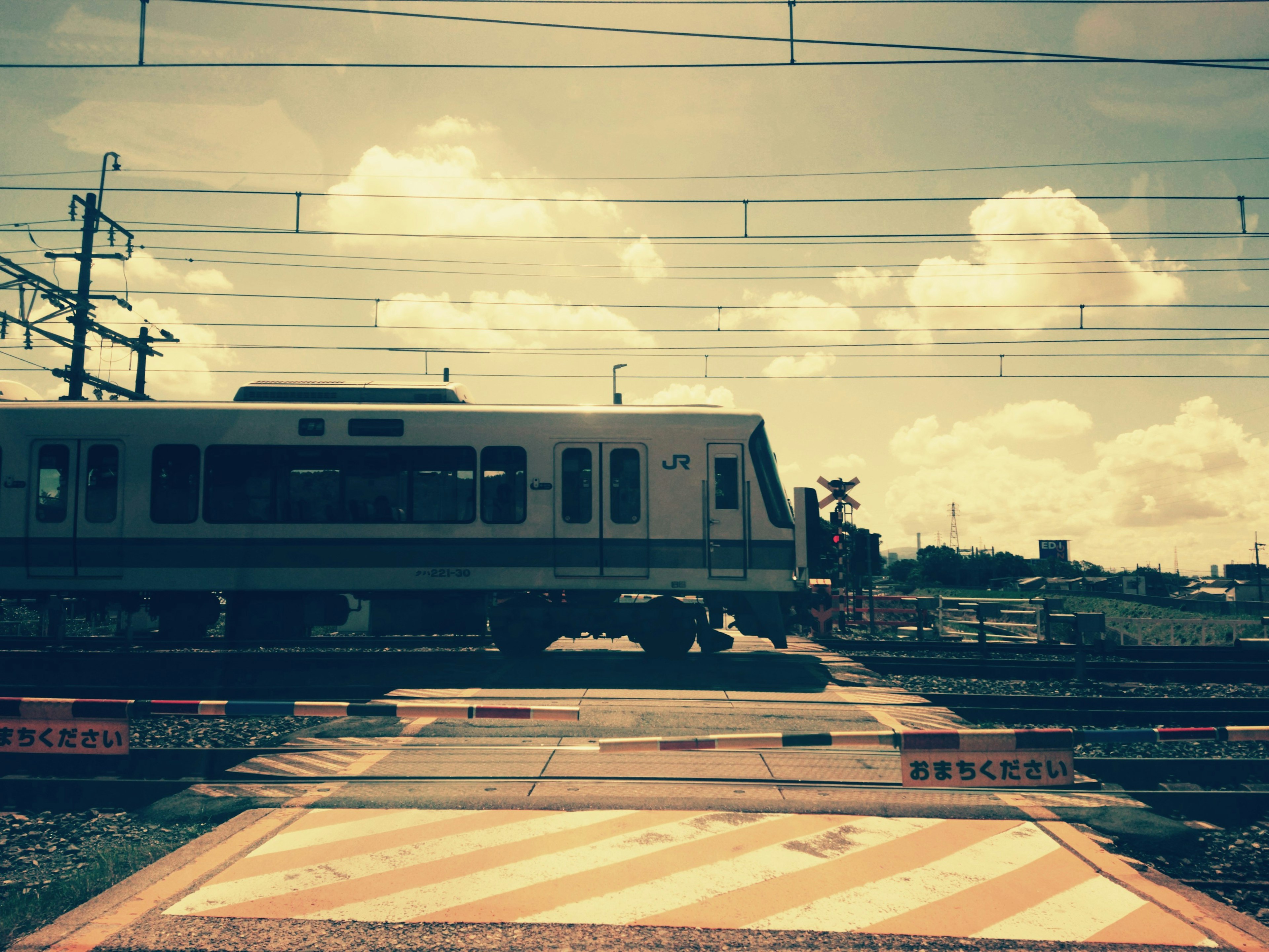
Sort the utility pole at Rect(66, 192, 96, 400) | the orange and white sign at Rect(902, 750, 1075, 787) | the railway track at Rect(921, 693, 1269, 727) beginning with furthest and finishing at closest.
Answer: the utility pole at Rect(66, 192, 96, 400)
the railway track at Rect(921, 693, 1269, 727)
the orange and white sign at Rect(902, 750, 1075, 787)

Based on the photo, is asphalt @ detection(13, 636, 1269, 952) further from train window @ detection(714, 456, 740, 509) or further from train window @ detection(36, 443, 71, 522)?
train window @ detection(36, 443, 71, 522)

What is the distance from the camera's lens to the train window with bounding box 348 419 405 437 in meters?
12.4

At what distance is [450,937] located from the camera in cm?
408

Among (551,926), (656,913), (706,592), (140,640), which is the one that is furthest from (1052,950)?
(140,640)

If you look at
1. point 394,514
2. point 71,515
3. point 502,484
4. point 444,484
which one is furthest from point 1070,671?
point 71,515

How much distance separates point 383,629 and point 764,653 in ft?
22.4

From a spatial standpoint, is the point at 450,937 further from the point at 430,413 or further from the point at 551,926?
the point at 430,413

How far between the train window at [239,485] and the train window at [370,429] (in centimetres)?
128

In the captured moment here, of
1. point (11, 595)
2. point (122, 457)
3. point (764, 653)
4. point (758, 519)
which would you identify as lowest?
point (764, 653)

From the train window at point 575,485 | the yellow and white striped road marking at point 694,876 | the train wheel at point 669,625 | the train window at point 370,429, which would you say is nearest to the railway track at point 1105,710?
the train wheel at point 669,625

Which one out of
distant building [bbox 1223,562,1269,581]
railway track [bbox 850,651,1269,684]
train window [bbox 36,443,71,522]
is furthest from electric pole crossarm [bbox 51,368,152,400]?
distant building [bbox 1223,562,1269,581]

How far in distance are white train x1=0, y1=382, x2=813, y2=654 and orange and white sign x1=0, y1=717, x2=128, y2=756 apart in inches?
234

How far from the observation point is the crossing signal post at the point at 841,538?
1641 centimetres

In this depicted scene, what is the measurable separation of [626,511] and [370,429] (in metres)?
4.16
